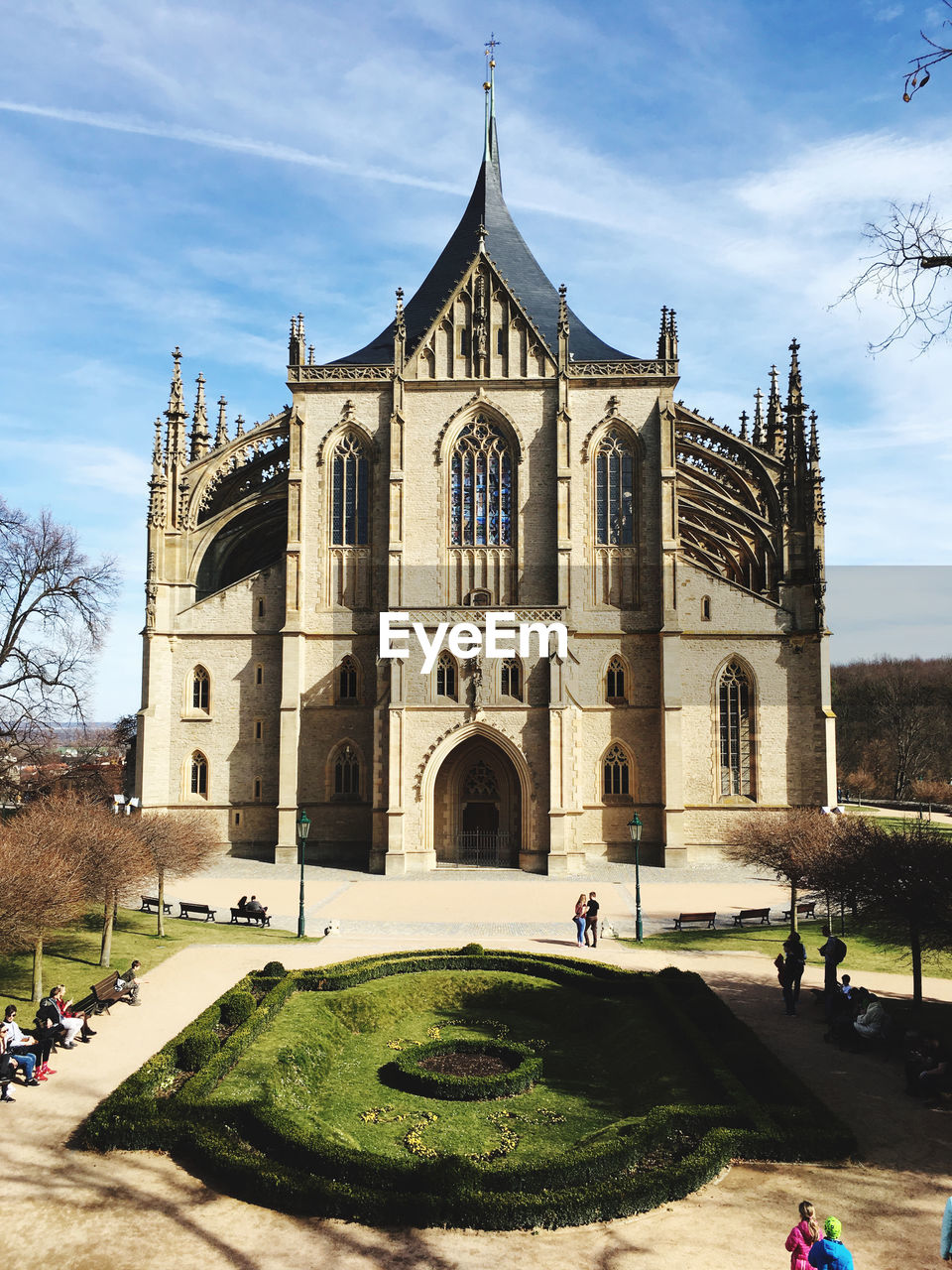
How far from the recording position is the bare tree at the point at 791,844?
22033 millimetres

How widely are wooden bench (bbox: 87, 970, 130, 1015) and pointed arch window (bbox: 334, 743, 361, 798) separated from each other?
2080 cm

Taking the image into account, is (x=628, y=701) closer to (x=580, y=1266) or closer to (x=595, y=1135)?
(x=595, y=1135)

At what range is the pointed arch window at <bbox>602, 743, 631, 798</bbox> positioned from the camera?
127ft

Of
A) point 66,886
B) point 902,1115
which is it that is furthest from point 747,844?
point 66,886

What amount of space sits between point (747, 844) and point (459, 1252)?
19.2 meters

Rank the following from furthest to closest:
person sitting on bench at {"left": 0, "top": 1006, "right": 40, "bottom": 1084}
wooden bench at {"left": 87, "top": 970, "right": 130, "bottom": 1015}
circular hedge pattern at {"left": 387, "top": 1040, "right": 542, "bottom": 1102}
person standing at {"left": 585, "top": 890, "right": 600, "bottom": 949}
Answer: person standing at {"left": 585, "top": 890, "right": 600, "bottom": 949}
wooden bench at {"left": 87, "top": 970, "right": 130, "bottom": 1015}
circular hedge pattern at {"left": 387, "top": 1040, "right": 542, "bottom": 1102}
person sitting on bench at {"left": 0, "top": 1006, "right": 40, "bottom": 1084}

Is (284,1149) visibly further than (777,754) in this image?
No

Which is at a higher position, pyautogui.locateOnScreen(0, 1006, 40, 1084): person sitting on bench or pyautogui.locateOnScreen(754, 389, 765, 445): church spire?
pyautogui.locateOnScreen(754, 389, 765, 445): church spire

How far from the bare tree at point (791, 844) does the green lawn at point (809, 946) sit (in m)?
0.76

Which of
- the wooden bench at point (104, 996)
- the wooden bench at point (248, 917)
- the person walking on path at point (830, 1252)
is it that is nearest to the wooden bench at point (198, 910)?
the wooden bench at point (248, 917)

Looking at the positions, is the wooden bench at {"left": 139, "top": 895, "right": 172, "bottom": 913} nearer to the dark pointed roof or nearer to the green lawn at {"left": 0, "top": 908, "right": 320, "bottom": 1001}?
the green lawn at {"left": 0, "top": 908, "right": 320, "bottom": 1001}

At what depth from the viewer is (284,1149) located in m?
11.3

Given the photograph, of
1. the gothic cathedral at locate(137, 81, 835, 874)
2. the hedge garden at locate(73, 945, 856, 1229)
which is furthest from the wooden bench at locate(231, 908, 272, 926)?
the gothic cathedral at locate(137, 81, 835, 874)

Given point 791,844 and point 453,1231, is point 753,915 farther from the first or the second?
point 453,1231
